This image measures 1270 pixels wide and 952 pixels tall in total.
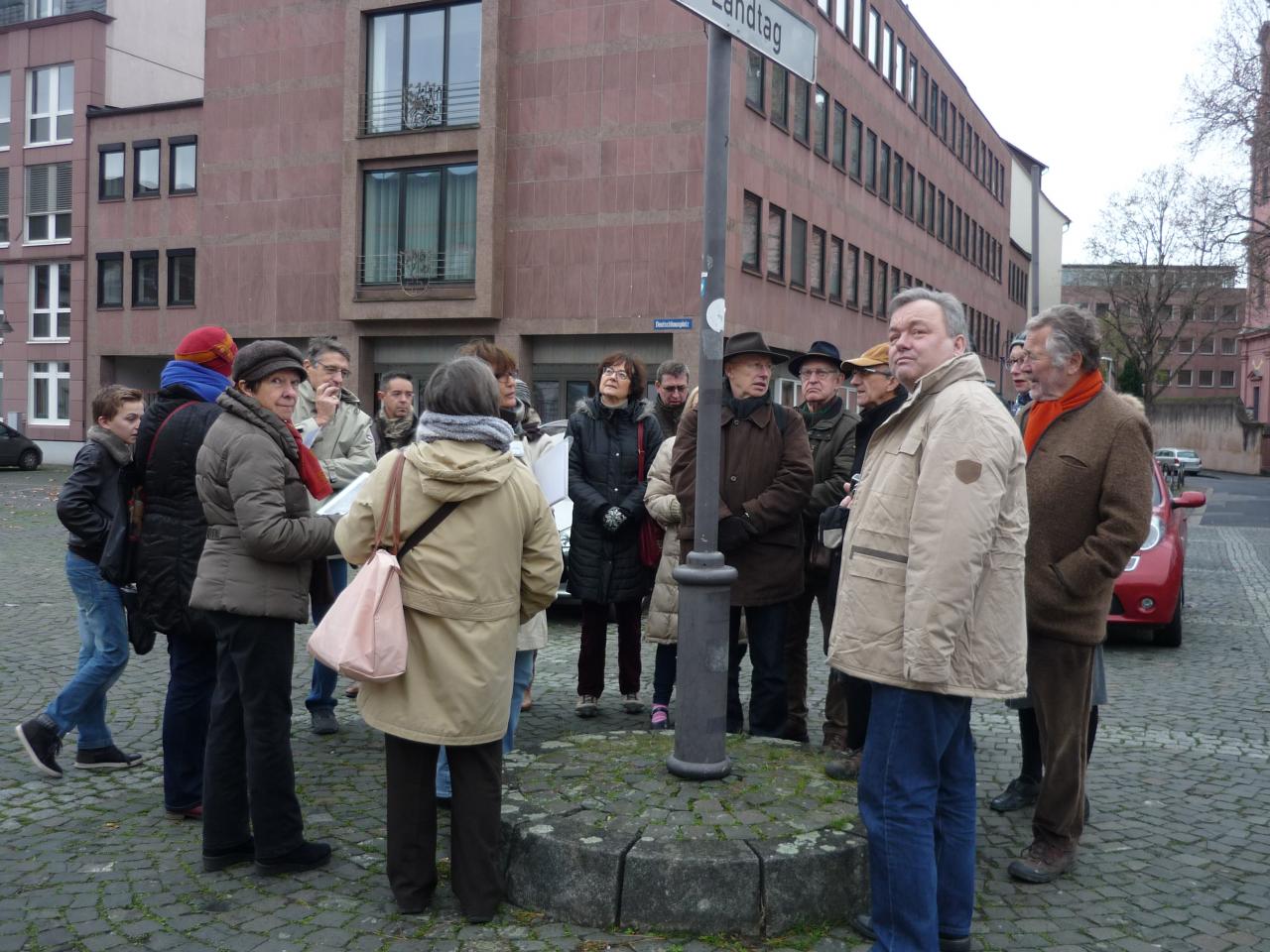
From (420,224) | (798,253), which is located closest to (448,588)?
(420,224)

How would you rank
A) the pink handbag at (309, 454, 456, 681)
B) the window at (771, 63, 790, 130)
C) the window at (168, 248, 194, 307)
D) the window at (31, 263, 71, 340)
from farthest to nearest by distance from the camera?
the window at (31, 263, 71, 340), the window at (168, 248, 194, 307), the window at (771, 63, 790, 130), the pink handbag at (309, 454, 456, 681)

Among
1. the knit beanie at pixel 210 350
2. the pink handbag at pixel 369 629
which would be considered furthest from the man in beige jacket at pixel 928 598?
the knit beanie at pixel 210 350

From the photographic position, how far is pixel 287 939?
3.88m

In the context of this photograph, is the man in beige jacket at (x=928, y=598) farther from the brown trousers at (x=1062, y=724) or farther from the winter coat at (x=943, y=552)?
the brown trousers at (x=1062, y=724)

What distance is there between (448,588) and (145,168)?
3641 cm

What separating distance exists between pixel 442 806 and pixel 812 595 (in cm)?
229

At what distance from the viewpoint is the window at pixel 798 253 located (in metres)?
31.0

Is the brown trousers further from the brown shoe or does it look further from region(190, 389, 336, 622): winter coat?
region(190, 389, 336, 622): winter coat

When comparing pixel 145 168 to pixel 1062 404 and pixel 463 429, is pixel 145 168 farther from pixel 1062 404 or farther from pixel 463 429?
pixel 1062 404

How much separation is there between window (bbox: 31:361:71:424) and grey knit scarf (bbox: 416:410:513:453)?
127ft

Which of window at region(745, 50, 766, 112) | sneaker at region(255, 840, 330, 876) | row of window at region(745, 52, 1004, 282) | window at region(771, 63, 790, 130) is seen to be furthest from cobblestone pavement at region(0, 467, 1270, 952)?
window at region(771, 63, 790, 130)

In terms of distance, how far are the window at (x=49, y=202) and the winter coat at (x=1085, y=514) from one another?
39622mm

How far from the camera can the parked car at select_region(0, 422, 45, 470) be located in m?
34.2

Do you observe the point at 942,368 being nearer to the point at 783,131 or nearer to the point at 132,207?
the point at 783,131
